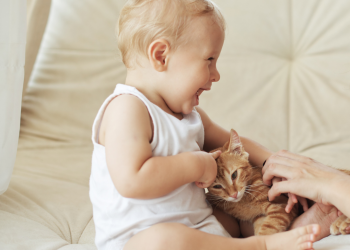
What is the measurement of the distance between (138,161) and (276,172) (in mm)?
413

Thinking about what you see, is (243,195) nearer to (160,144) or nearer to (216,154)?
(216,154)

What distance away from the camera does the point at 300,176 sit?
0.96m

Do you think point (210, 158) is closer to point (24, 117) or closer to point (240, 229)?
point (240, 229)

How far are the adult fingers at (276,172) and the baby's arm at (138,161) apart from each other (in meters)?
0.24

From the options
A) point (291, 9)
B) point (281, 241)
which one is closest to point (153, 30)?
point (281, 241)

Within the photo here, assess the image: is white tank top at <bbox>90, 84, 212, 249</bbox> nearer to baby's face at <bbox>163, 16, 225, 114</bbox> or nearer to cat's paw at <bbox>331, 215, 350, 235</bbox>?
baby's face at <bbox>163, 16, 225, 114</bbox>

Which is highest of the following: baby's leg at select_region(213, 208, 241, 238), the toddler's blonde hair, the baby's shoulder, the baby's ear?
the toddler's blonde hair

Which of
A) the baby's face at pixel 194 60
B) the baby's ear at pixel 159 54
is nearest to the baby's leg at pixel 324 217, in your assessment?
the baby's face at pixel 194 60

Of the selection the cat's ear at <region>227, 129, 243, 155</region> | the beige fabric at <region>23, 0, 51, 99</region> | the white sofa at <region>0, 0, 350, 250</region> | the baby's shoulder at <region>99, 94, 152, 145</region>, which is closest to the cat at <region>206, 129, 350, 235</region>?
the cat's ear at <region>227, 129, 243, 155</region>

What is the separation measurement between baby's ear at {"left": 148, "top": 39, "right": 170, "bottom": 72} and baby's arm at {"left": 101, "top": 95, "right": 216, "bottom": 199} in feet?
0.43

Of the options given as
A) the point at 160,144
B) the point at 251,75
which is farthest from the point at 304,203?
the point at 251,75

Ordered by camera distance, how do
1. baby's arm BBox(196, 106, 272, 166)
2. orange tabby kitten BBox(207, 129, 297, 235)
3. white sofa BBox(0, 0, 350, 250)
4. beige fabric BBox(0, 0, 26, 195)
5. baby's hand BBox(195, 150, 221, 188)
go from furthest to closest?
white sofa BBox(0, 0, 350, 250)
baby's arm BBox(196, 106, 272, 166)
beige fabric BBox(0, 0, 26, 195)
orange tabby kitten BBox(207, 129, 297, 235)
baby's hand BBox(195, 150, 221, 188)

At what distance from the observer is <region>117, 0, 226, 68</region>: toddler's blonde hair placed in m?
0.93

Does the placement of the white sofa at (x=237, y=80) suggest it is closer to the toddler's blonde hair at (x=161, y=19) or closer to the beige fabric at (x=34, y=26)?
the beige fabric at (x=34, y=26)
